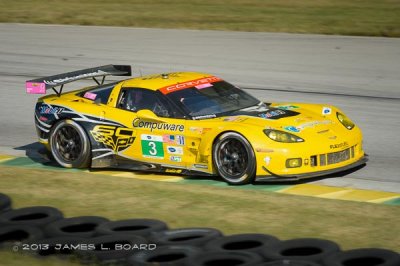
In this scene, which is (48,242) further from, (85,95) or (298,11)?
(298,11)

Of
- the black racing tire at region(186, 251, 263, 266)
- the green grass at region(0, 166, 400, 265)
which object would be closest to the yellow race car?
the green grass at region(0, 166, 400, 265)

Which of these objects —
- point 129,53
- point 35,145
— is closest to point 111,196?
point 35,145

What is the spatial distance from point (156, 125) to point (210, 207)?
1.93 m

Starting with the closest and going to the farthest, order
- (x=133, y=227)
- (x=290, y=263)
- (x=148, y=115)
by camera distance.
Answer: (x=290, y=263), (x=133, y=227), (x=148, y=115)

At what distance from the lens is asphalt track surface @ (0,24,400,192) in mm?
14258

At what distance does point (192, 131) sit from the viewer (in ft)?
36.3

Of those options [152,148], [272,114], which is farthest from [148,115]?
[272,114]

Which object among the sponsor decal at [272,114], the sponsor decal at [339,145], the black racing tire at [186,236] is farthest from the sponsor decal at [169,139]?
the black racing tire at [186,236]

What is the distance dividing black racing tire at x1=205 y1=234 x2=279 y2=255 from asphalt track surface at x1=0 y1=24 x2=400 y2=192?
367 centimetres

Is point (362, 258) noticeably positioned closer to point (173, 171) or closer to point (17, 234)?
point (17, 234)

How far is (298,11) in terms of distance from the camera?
24.1 metres

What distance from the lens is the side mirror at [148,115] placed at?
11.4m

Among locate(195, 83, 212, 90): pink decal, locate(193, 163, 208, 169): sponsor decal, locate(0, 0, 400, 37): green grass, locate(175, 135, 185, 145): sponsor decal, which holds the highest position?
locate(0, 0, 400, 37): green grass

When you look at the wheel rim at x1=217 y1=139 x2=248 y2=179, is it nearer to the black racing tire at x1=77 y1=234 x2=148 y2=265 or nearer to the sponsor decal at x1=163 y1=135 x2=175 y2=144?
the sponsor decal at x1=163 y1=135 x2=175 y2=144
